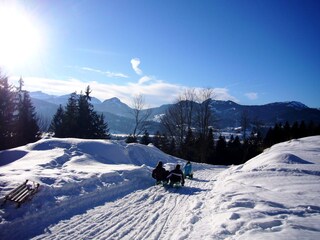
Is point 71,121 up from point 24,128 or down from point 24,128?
up

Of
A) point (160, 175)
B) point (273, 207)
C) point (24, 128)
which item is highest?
point (24, 128)

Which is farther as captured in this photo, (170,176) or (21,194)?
(170,176)

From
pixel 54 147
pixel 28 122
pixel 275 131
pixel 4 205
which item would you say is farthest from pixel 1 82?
pixel 275 131

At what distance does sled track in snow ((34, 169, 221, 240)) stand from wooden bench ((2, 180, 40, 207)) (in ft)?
5.15

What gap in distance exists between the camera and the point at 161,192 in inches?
555

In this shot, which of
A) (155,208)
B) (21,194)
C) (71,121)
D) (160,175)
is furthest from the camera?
(71,121)

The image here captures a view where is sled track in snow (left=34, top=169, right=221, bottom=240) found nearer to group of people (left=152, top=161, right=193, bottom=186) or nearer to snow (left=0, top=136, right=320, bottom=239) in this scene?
snow (left=0, top=136, right=320, bottom=239)

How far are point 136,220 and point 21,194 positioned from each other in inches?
146

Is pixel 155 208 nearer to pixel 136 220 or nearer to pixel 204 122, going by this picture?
pixel 136 220

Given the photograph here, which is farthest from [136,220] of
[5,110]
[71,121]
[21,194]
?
[71,121]

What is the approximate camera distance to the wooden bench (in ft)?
28.8

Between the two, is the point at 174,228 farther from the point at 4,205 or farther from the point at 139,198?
the point at 4,205

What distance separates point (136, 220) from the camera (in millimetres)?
8836

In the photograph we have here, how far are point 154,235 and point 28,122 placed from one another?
37815 mm
